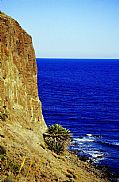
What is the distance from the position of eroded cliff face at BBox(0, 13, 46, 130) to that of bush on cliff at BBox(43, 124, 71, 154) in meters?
3.45

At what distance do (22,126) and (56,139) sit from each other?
613 centimetres

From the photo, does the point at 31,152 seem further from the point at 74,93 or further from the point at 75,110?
the point at 74,93

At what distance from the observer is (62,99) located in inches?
4948

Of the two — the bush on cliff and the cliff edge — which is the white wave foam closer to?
the cliff edge

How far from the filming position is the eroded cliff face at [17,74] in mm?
45438

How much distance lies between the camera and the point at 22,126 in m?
45.2

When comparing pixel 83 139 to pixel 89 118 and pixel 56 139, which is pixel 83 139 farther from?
pixel 56 139

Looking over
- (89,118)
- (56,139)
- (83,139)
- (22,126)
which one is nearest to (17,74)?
(22,126)

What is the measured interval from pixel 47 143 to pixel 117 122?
4633 centimetres

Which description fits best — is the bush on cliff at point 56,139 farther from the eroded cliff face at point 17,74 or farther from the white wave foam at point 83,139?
the white wave foam at point 83,139

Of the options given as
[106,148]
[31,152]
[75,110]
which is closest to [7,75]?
[31,152]

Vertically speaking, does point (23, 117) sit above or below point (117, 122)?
above

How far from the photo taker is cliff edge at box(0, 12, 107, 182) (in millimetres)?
33553

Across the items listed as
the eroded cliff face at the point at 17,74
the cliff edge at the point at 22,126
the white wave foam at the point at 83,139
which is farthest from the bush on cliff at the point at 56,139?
the white wave foam at the point at 83,139
